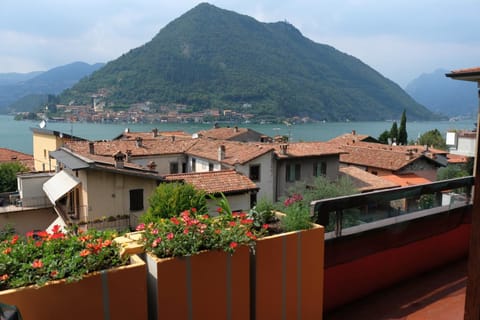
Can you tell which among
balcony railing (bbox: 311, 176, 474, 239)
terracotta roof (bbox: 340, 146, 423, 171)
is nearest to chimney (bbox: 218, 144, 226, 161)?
terracotta roof (bbox: 340, 146, 423, 171)

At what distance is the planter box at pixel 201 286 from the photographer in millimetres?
2734

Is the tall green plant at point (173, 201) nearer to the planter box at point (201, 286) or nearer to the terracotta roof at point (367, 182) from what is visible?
the planter box at point (201, 286)

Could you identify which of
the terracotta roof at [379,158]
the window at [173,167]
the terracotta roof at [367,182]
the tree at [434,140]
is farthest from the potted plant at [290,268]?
the tree at [434,140]

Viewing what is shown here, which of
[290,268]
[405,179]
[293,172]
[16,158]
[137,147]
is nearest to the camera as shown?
[290,268]

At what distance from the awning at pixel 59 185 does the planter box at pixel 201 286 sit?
14366mm

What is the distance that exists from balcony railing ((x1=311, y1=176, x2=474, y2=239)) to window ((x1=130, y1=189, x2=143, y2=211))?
44.2ft

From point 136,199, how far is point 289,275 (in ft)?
47.2

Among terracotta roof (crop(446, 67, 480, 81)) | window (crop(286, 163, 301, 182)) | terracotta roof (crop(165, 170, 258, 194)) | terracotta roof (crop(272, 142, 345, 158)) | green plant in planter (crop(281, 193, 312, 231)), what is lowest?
window (crop(286, 163, 301, 182))

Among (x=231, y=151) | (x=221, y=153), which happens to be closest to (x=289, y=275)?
(x=221, y=153)

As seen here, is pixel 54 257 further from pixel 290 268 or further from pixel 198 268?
pixel 290 268

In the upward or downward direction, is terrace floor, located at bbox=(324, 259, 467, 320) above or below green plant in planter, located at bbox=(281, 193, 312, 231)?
below

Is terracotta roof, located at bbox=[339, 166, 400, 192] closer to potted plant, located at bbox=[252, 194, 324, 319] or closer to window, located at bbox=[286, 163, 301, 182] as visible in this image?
window, located at bbox=[286, 163, 301, 182]

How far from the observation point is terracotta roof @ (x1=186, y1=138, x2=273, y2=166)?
2302 centimetres

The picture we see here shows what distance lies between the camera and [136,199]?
17.0 meters
